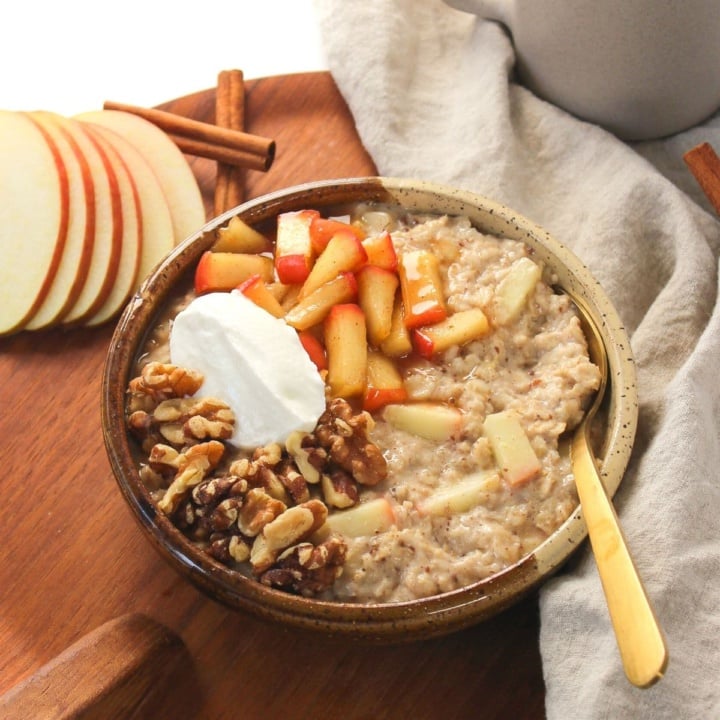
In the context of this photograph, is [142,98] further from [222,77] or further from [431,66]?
[431,66]

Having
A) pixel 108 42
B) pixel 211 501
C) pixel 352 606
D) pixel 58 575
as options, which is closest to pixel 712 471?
pixel 352 606

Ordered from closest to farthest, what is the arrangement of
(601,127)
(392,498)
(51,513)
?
(392,498) < (51,513) < (601,127)

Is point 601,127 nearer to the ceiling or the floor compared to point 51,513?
nearer to the ceiling

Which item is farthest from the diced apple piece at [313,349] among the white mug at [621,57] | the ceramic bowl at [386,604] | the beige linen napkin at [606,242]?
the white mug at [621,57]

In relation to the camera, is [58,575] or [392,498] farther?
[58,575]

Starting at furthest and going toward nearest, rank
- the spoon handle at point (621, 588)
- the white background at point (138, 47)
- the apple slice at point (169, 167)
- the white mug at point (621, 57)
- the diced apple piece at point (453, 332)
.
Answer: the white background at point (138, 47) < the apple slice at point (169, 167) < the white mug at point (621, 57) < the diced apple piece at point (453, 332) < the spoon handle at point (621, 588)

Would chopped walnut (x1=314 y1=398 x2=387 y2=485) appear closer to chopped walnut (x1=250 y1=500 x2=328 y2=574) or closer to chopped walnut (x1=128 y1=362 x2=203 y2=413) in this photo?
chopped walnut (x1=250 y1=500 x2=328 y2=574)

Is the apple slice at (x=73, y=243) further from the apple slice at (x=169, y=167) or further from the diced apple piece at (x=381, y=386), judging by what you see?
the diced apple piece at (x=381, y=386)

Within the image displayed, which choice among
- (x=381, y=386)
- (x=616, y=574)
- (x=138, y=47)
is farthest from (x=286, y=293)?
(x=138, y=47)
